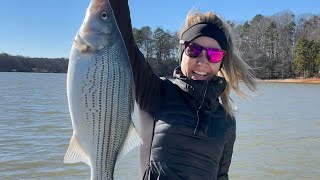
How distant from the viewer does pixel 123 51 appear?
7.61ft

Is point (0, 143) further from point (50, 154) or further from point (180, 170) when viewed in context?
point (180, 170)

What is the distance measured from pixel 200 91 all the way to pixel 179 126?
291 millimetres

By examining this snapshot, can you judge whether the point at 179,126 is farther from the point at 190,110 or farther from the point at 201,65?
the point at 201,65

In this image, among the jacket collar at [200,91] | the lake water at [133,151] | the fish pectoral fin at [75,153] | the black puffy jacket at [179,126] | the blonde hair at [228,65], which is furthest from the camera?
the lake water at [133,151]

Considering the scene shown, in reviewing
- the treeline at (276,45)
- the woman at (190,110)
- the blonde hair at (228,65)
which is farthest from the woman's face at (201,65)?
the treeline at (276,45)

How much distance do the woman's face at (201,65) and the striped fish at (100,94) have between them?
35.8 inches

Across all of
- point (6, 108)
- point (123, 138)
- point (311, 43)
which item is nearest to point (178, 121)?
point (123, 138)

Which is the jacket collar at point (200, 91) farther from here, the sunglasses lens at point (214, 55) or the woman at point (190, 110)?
the sunglasses lens at point (214, 55)

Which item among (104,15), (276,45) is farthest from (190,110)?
(276,45)

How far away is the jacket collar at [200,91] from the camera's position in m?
3.20

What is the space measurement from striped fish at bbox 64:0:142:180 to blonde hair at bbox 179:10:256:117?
3.99ft

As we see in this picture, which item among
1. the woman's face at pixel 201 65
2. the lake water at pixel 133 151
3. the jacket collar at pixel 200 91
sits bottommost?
Result: the lake water at pixel 133 151

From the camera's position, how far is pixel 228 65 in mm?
3598

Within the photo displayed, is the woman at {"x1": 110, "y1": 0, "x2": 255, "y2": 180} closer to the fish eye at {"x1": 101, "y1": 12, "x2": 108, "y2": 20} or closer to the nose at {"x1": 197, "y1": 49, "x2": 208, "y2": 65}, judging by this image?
the nose at {"x1": 197, "y1": 49, "x2": 208, "y2": 65}
